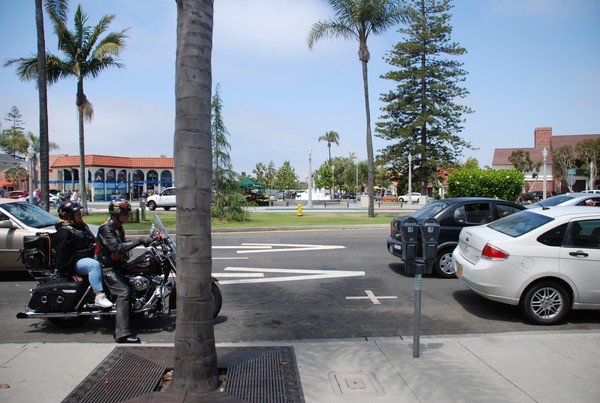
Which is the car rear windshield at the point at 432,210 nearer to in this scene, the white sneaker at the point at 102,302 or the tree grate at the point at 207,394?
the tree grate at the point at 207,394

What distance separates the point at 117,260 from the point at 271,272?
4705 mm

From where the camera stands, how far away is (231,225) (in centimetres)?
2033

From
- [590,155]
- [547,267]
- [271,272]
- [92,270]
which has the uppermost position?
[590,155]

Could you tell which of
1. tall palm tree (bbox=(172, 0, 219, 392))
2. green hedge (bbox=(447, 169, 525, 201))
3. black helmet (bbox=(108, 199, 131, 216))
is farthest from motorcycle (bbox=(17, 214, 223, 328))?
green hedge (bbox=(447, 169, 525, 201))

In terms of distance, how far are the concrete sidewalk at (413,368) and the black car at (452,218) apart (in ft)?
11.7

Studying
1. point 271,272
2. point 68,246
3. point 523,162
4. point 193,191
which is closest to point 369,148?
point 271,272

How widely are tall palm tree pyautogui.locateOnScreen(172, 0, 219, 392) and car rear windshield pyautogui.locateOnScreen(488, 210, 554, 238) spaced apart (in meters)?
4.78

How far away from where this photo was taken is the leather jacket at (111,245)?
564 cm

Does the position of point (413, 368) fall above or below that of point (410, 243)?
below

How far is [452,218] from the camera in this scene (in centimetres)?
953

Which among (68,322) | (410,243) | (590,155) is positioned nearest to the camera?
(410,243)

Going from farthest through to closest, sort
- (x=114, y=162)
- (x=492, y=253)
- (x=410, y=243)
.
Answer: (x=114, y=162)
(x=492, y=253)
(x=410, y=243)

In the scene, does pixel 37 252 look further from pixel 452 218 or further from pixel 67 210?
pixel 452 218

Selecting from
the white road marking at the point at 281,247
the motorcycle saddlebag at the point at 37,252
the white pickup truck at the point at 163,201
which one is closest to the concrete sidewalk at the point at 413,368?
the motorcycle saddlebag at the point at 37,252
